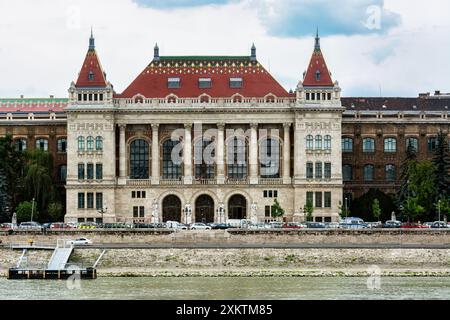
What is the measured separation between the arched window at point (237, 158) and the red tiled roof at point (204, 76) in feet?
15.8

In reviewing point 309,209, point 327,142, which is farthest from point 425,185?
point 327,142

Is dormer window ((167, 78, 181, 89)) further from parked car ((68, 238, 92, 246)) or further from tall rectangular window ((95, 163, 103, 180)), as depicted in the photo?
parked car ((68, 238, 92, 246))

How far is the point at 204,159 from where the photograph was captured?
10138 centimetres

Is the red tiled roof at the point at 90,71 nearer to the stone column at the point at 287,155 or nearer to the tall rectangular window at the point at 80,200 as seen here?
the tall rectangular window at the point at 80,200

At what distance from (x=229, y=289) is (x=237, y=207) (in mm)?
54243

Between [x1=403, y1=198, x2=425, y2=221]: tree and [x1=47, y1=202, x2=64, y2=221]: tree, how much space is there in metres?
33.0

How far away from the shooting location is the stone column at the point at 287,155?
100 metres

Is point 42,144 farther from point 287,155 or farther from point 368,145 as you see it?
point 368,145

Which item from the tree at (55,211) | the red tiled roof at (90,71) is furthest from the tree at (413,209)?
the tree at (55,211)

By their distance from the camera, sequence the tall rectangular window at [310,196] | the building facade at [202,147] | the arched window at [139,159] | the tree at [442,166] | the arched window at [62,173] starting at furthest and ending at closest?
the arched window at [62,173], the arched window at [139,159], the building facade at [202,147], the tall rectangular window at [310,196], the tree at [442,166]

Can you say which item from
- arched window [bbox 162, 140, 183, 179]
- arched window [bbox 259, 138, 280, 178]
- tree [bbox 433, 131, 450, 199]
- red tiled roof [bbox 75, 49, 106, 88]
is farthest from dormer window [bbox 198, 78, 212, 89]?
tree [bbox 433, 131, 450, 199]

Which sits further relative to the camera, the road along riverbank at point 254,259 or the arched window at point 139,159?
the arched window at point 139,159
